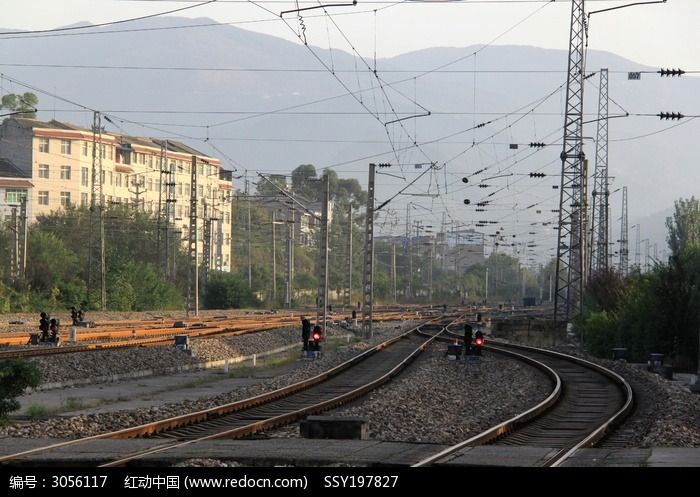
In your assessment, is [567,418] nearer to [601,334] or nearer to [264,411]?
[264,411]

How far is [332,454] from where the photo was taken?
15.0 metres

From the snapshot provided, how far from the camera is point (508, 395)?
28203 mm

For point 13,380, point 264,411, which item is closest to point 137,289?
point 264,411

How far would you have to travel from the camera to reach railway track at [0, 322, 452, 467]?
17453 millimetres

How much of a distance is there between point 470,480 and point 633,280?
5223cm

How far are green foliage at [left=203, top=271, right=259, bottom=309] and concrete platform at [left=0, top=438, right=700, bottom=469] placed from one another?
8711 centimetres

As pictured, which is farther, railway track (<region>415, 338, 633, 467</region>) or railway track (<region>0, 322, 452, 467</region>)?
railway track (<region>0, 322, 452, 467</region>)

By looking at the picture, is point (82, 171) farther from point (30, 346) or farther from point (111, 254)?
point (30, 346)

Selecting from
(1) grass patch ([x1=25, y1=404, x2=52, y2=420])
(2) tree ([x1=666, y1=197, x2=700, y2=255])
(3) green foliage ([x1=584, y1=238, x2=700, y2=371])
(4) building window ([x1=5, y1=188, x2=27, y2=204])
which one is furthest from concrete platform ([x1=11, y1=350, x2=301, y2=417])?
(4) building window ([x1=5, y1=188, x2=27, y2=204])

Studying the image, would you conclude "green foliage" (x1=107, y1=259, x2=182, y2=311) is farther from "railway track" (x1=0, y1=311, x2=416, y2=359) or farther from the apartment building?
the apartment building

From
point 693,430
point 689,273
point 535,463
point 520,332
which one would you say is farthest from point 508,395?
point 520,332

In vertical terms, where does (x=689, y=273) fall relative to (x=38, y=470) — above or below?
above

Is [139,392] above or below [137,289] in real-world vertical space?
below

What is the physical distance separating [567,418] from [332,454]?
29.6 feet
